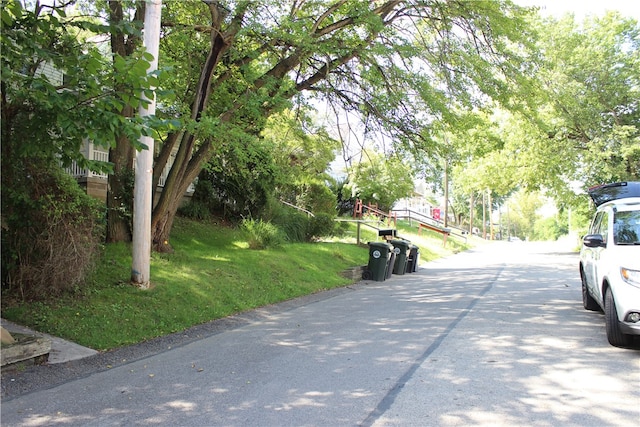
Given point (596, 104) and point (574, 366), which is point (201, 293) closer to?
point (574, 366)

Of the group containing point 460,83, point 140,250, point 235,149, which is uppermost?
point 460,83

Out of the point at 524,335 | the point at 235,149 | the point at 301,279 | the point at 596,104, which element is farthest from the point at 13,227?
the point at 596,104

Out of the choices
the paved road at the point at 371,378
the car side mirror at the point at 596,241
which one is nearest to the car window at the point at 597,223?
the car side mirror at the point at 596,241

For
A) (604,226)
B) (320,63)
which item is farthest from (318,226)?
(604,226)

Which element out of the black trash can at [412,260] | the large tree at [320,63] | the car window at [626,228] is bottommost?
the black trash can at [412,260]

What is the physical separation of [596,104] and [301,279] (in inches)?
677

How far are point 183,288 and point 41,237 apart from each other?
2.67m

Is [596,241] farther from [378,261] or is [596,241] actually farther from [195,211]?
[195,211]

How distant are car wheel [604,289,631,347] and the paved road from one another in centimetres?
17

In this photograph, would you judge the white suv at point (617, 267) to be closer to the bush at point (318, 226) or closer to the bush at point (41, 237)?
the bush at point (41, 237)

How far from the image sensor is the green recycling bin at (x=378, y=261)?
14953 mm

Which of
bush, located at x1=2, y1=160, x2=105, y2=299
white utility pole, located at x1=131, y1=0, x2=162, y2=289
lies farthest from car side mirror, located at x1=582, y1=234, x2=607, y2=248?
bush, located at x1=2, y1=160, x2=105, y2=299

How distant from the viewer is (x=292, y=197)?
72.7 ft

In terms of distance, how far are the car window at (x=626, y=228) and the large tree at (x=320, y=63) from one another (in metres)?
5.98
